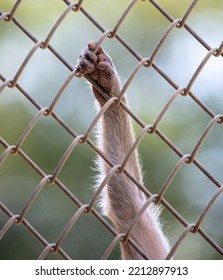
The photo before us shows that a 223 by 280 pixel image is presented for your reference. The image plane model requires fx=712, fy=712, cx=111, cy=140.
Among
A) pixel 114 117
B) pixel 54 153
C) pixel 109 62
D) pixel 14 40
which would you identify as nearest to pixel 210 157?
pixel 54 153

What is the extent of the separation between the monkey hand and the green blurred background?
22.1 feet

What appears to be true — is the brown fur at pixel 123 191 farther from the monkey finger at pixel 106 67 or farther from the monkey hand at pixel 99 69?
the monkey finger at pixel 106 67

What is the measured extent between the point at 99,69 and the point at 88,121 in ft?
23.6

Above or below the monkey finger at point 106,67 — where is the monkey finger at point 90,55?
below

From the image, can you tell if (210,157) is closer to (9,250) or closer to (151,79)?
(151,79)

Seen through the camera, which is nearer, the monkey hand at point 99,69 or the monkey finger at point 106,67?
the monkey hand at point 99,69

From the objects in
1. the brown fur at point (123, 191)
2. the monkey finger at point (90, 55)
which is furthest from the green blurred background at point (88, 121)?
the monkey finger at point (90, 55)

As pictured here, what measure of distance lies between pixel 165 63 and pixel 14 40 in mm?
2523

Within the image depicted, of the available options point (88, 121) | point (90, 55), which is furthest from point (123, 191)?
point (88, 121)

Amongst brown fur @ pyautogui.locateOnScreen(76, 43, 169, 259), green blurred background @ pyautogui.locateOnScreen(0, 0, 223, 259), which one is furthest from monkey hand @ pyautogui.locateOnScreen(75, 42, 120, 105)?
green blurred background @ pyautogui.locateOnScreen(0, 0, 223, 259)

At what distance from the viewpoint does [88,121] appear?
11305mm

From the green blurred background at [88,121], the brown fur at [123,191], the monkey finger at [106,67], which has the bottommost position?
the brown fur at [123,191]

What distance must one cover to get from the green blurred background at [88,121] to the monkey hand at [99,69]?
6.74m

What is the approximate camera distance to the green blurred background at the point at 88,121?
11.4m
